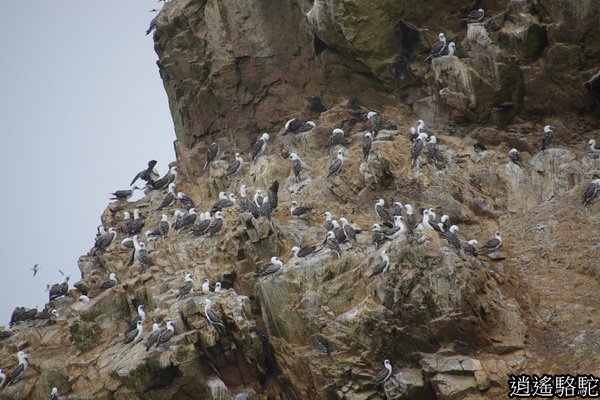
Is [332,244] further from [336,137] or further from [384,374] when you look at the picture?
[336,137]

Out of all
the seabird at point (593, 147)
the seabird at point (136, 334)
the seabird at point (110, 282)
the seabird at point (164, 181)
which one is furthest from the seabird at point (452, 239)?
the seabird at point (164, 181)

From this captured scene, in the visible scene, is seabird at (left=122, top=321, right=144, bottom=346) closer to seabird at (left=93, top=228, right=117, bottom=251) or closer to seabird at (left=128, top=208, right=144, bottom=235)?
seabird at (left=128, top=208, right=144, bottom=235)

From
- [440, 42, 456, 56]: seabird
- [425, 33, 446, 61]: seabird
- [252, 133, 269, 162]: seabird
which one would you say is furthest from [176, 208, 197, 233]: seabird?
[440, 42, 456, 56]: seabird

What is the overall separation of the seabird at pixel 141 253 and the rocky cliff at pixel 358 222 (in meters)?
0.43

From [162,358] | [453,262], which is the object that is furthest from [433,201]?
[162,358]

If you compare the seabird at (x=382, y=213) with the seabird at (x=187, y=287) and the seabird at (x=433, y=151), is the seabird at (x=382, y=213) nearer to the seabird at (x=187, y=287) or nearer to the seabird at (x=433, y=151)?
the seabird at (x=433, y=151)

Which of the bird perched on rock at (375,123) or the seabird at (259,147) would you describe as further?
the seabird at (259,147)

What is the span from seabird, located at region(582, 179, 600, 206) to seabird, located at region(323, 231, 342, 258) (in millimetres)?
8027

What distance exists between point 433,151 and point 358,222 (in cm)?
379

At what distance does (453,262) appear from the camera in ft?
80.1

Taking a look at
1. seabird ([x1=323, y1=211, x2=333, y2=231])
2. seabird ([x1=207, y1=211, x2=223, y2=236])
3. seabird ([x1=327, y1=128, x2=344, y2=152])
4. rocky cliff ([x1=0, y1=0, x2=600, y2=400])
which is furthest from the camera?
seabird ([x1=327, y1=128, x2=344, y2=152])

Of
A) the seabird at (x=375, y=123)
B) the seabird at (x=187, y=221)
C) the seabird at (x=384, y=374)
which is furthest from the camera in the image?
the seabird at (x=375, y=123)

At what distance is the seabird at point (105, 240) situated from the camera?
109 feet

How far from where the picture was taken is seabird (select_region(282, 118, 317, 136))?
34.2 metres
